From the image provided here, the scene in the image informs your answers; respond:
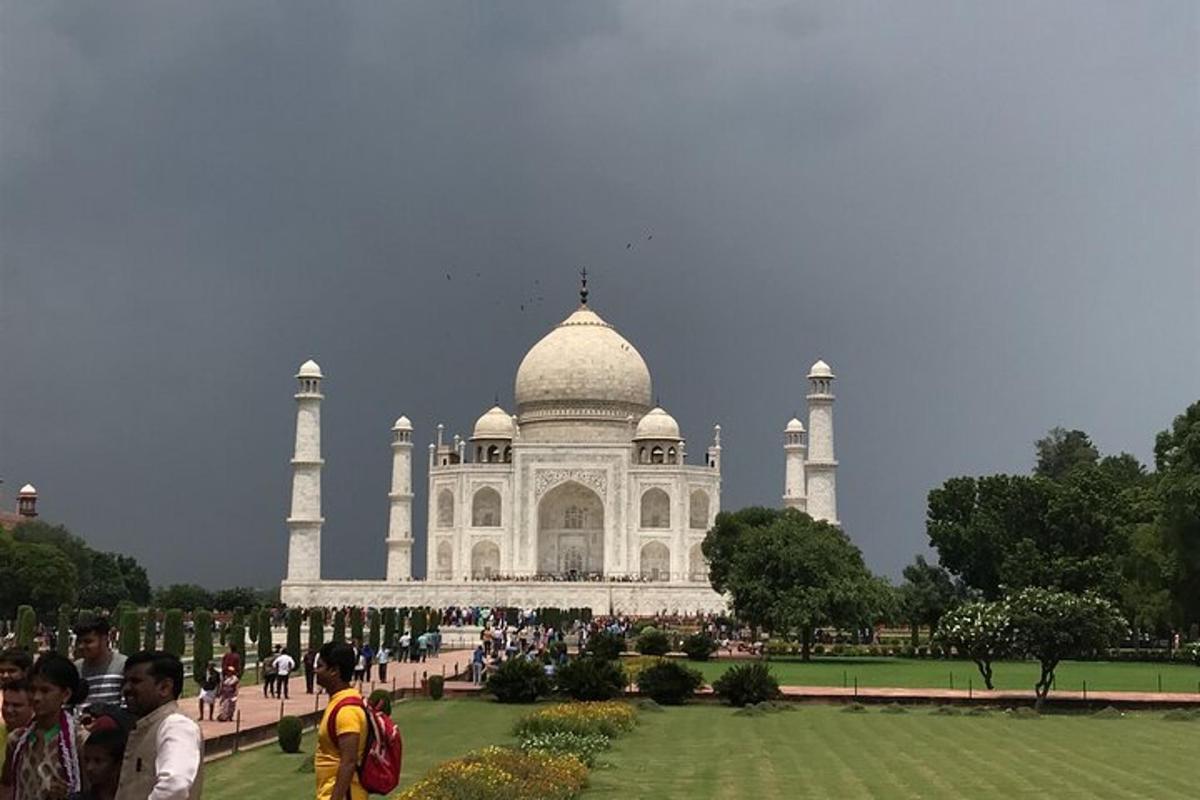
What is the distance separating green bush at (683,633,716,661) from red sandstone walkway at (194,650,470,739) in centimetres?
438

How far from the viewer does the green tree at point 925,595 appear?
135 ft

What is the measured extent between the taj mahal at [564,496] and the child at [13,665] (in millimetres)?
44446

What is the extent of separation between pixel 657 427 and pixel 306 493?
12.9m

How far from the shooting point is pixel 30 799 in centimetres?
571

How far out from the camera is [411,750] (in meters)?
16.7

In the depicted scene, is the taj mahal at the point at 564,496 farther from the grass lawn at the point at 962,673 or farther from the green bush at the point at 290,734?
the green bush at the point at 290,734

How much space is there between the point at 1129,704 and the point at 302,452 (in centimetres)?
3602

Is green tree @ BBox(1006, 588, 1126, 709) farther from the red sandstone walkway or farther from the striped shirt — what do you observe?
the striped shirt

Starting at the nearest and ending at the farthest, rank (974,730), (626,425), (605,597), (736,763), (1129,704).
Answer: (736,763)
(974,730)
(1129,704)
(605,597)
(626,425)

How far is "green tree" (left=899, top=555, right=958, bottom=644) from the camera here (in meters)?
41.0

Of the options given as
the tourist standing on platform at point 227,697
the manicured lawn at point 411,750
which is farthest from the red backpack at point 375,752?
the tourist standing on platform at point 227,697

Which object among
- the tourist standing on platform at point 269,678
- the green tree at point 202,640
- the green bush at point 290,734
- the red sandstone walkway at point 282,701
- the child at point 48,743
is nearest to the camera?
the child at point 48,743

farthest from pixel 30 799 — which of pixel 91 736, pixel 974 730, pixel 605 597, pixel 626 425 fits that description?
pixel 626 425

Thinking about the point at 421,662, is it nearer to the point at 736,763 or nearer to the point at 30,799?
the point at 736,763
